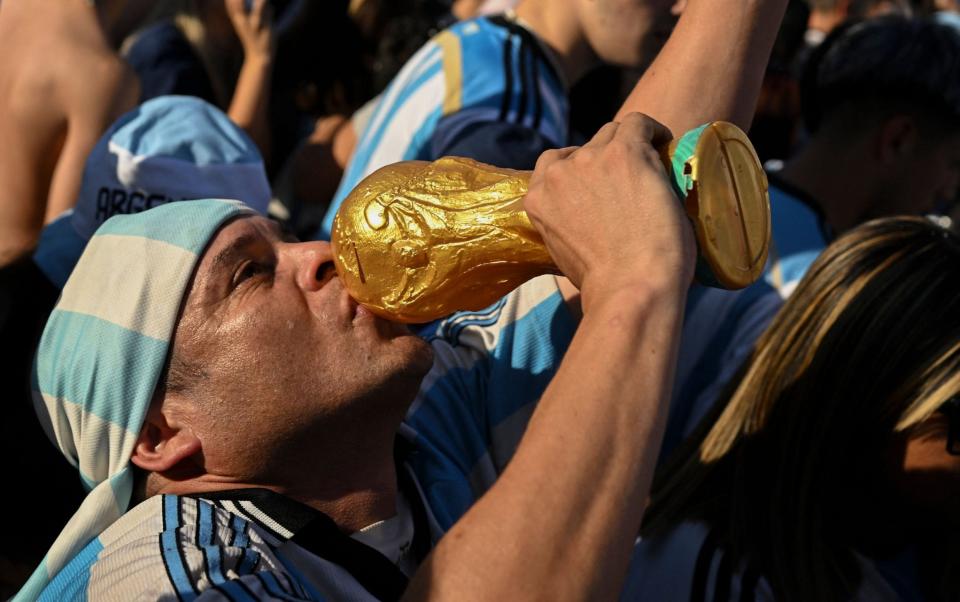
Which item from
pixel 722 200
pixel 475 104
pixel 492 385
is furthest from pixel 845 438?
pixel 475 104

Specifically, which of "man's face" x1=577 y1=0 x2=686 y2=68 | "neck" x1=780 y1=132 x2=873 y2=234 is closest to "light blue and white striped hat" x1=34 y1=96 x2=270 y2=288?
"man's face" x1=577 y1=0 x2=686 y2=68

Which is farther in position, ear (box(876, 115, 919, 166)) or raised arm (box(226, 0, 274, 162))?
raised arm (box(226, 0, 274, 162))

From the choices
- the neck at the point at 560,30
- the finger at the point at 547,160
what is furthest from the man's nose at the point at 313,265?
the neck at the point at 560,30

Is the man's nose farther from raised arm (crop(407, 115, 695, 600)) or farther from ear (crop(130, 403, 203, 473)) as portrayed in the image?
raised arm (crop(407, 115, 695, 600))

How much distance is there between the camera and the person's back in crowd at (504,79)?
2.52 metres

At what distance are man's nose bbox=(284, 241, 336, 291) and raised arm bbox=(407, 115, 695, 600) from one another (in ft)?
1.54

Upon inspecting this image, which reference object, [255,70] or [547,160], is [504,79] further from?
[255,70]

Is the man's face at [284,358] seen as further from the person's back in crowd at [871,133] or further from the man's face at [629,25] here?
the person's back in crowd at [871,133]

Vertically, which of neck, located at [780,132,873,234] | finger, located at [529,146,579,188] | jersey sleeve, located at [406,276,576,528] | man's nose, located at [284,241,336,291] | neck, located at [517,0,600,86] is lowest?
neck, located at [780,132,873,234]

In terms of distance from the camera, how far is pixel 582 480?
1309 mm

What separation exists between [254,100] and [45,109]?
1107 mm

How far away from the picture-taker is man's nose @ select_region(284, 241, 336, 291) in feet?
5.74

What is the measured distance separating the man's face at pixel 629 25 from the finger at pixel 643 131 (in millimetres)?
1302

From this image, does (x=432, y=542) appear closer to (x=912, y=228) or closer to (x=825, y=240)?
(x=912, y=228)
